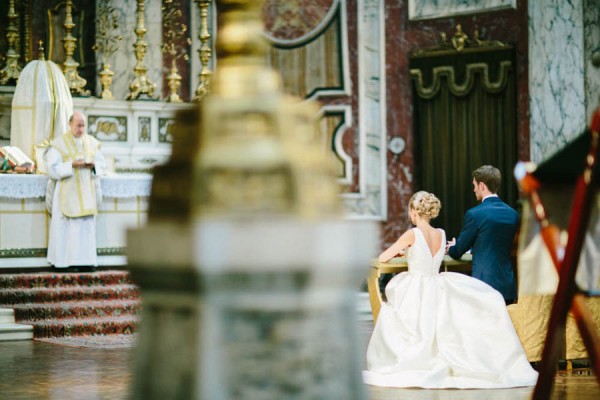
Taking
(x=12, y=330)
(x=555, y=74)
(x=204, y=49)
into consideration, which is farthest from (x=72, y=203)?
(x=555, y=74)

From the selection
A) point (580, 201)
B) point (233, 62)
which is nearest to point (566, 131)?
point (580, 201)

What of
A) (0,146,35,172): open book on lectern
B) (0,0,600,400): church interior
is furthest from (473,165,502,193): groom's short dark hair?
(0,146,35,172): open book on lectern

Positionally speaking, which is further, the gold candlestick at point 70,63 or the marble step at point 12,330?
the gold candlestick at point 70,63

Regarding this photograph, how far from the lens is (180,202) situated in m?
2.08

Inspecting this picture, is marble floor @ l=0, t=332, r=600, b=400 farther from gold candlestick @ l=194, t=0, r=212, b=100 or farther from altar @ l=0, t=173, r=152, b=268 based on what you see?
gold candlestick @ l=194, t=0, r=212, b=100

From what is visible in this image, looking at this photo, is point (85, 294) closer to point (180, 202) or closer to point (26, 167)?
point (26, 167)

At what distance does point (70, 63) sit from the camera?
519 inches

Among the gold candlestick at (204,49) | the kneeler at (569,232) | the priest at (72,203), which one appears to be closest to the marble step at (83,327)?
the priest at (72,203)

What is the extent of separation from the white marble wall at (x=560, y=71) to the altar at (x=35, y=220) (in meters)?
4.37

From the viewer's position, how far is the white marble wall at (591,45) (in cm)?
1200

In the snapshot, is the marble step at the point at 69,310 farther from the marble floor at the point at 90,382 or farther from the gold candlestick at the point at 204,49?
the gold candlestick at the point at 204,49

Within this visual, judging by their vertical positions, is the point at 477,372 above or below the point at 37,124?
below

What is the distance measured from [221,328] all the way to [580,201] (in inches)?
82.2

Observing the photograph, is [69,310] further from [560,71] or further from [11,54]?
[560,71]
